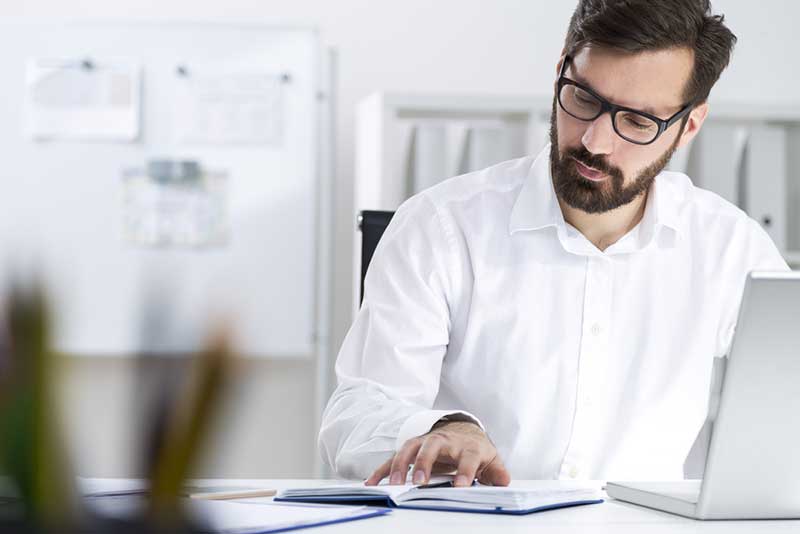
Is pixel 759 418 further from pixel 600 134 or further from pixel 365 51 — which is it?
pixel 365 51

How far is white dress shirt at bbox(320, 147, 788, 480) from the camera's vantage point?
54.9 inches

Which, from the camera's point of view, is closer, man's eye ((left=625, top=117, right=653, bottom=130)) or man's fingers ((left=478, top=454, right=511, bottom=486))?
man's fingers ((left=478, top=454, right=511, bottom=486))

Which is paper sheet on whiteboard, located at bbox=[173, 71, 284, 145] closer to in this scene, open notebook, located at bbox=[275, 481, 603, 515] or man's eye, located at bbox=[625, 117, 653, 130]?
man's eye, located at bbox=[625, 117, 653, 130]

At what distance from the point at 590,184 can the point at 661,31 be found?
0.77 ft

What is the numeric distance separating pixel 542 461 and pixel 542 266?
281 millimetres

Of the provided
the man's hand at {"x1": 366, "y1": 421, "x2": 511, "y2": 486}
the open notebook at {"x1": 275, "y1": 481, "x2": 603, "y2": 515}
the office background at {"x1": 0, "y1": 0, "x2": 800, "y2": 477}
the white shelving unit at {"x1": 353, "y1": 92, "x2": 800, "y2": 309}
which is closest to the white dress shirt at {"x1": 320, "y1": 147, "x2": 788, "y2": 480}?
the man's hand at {"x1": 366, "y1": 421, "x2": 511, "y2": 486}

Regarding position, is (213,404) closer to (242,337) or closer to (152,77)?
(242,337)

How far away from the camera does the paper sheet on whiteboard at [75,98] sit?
2.64 metres

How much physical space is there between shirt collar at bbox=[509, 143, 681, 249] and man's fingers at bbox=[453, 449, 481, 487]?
53 cm

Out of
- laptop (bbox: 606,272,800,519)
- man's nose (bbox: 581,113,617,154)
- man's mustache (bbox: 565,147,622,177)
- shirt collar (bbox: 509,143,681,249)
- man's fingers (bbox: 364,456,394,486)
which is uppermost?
man's nose (bbox: 581,113,617,154)

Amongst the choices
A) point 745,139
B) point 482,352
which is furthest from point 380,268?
point 745,139

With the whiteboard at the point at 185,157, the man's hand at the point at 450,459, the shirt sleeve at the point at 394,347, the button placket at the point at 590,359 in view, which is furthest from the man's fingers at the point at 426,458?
the whiteboard at the point at 185,157

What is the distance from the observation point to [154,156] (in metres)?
2.66

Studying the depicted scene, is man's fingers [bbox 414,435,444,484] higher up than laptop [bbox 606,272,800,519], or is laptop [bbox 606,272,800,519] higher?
laptop [bbox 606,272,800,519]
